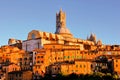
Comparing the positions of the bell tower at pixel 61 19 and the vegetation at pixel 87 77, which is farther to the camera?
the bell tower at pixel 61 19

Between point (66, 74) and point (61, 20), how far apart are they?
43891 mm

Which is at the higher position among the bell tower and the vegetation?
the bell tower

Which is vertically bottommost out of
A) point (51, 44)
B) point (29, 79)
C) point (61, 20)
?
point (29, 79)

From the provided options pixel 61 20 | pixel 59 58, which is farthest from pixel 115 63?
pixel 61 20

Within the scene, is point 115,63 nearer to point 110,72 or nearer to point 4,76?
point 110,72

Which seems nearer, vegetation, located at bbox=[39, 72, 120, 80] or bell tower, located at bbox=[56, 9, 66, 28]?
vegetation, located at bbox=[39, 72, 120, 80]

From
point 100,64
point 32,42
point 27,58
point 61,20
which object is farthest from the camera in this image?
point 61,20

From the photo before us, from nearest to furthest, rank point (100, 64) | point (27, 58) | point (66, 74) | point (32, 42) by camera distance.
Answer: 1. point (66, 74)
2. point (100, 64)
3. point (27, 58)
4. point (32, 42)

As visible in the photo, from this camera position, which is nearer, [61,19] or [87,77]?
[87,77]

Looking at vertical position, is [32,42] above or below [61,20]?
below

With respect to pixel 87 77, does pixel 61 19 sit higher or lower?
higher

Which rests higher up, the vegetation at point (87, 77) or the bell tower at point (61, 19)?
the bell tower at point (61, 19)

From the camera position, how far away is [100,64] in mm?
59625

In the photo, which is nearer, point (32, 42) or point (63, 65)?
point (63, 65)
